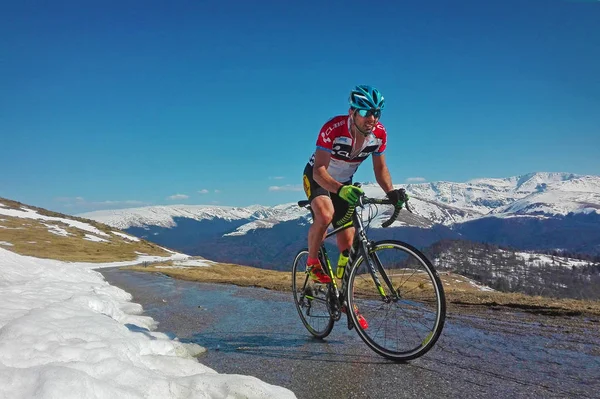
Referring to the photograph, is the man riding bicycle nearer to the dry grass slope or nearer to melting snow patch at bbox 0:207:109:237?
the dry grass slope

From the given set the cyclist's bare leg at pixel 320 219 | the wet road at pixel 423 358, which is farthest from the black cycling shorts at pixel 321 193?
the wet road at pixel 423 358

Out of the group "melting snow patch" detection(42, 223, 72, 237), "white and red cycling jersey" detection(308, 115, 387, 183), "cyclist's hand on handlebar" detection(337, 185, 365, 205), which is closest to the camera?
"cyclist's hand on handlebar" detection(337, 185, 365, 205)

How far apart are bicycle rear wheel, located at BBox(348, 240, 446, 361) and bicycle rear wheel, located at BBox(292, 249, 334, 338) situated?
0.81 metres

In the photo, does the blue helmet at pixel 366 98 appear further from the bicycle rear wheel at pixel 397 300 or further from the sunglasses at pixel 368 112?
the bicycle rear wheel at pixel 397 300

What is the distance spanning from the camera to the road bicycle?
4.98 metres

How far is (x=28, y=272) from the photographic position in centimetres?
1164

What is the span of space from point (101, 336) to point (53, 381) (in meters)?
1.86

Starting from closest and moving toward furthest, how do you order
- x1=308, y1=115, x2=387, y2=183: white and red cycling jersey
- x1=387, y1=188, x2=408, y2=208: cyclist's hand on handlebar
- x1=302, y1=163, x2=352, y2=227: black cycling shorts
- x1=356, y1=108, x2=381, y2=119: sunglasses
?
x1=387, y1=188, x2=408, y2=208: cyclist's hand on handlebar → x1=356, y1=108, x2=381, y2=119: sunglasses → x1=308, y1=115, x2=387, y2=183: white and red cycling jersey → x1=302, y1=163, x2=352, y2=227: black cycling shorts

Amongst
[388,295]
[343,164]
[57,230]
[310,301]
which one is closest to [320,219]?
[343,164]

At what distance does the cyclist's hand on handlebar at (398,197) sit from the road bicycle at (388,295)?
61mm

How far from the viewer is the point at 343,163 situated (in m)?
6.57

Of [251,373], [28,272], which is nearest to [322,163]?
[251,373]

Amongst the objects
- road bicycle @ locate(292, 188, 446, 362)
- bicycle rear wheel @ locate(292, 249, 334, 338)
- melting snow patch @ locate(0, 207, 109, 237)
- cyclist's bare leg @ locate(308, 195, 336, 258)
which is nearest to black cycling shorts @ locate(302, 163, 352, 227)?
cyclist's bare leg @ locate(308, 195, 336, 258)

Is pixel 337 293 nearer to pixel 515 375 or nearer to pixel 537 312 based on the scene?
pixel 515 375
